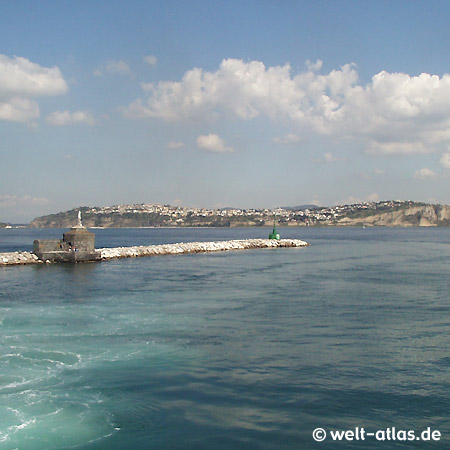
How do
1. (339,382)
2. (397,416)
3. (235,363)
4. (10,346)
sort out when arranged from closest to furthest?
(397,416), (339,382), (235,363), (10,346)

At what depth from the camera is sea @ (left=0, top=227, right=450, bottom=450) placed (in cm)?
1126

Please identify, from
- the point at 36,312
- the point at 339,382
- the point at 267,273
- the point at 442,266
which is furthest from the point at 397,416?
the point at 442,266

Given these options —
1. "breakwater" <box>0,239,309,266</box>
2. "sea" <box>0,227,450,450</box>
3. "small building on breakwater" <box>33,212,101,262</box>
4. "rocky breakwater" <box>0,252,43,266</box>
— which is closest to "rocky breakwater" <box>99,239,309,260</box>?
"breakwater" <box>0,239,309,266</box>

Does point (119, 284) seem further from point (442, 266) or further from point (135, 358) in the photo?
point (442, 266)

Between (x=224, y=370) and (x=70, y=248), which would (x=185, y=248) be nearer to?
(x=70, y=248)

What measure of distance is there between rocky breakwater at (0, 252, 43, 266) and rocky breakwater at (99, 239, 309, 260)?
7.46 meters

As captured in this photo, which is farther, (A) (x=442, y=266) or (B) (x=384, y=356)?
(A) (x=442, y=266)

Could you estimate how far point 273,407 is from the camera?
12.5 m

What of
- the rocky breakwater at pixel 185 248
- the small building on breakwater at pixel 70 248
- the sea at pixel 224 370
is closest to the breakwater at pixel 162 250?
the rocky breakwater at pixel 185 248

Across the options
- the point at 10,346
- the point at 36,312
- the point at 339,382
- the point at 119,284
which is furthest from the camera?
the point at 119,284

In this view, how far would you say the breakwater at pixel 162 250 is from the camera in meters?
50.2

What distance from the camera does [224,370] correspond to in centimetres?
1532

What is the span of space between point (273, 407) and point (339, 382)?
2733mm

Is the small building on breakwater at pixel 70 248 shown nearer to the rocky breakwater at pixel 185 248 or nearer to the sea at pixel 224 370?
the rocky breakwater at pixel 185 248
